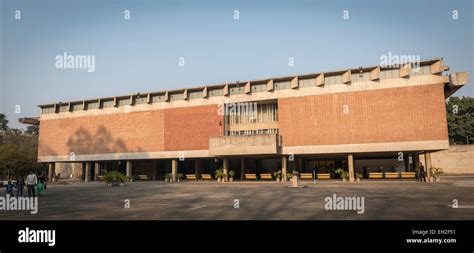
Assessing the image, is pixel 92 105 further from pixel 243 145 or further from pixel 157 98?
pixel 243 145

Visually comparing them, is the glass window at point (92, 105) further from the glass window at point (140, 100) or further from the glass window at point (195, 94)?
the glass window at point (195, 94)

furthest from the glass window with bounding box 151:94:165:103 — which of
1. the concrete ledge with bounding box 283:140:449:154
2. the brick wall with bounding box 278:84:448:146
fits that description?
the concrete ledge with bounding box 283:140:449:154

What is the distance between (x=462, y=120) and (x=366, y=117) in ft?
149

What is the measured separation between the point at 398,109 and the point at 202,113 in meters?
22.2

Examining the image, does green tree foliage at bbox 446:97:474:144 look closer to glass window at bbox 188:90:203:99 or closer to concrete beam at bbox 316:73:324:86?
concrete beam at bbox 316:73:324:86

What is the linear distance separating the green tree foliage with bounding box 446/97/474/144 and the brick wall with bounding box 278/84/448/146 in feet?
132

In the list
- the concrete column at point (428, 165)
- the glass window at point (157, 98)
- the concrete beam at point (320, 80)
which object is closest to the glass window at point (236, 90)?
the concrete beam at point (320, 80)

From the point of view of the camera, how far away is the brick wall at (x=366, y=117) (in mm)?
30391

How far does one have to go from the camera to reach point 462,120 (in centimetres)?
6378

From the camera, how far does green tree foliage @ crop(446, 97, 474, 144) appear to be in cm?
6281

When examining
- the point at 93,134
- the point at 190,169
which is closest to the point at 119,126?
the point at 93,134

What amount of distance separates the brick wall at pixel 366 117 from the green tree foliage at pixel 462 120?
40.3m
